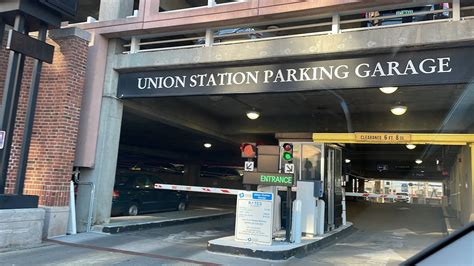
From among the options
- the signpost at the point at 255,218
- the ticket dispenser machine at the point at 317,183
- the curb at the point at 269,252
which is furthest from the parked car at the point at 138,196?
the curb at the point at 269,252

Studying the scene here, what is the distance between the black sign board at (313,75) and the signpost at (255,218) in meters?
2.29

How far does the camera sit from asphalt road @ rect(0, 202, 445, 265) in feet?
24.9

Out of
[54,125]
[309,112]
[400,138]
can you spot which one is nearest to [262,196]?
[400,138]

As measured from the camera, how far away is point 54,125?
987cm

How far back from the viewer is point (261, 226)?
8867 millimetres

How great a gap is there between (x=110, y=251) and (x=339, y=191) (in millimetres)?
7120

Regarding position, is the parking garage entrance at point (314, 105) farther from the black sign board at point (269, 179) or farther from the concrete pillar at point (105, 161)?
the black sign board at point (269, 179)

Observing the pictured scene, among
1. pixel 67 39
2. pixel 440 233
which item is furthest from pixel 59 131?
pixel 440 233

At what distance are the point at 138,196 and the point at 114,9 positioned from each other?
6.14 m

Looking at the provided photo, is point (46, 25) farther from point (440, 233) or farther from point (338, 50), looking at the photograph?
point (440, 233)

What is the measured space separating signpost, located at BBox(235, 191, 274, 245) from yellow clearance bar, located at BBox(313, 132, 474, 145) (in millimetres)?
2650

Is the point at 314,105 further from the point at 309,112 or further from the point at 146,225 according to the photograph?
the point at 146,225

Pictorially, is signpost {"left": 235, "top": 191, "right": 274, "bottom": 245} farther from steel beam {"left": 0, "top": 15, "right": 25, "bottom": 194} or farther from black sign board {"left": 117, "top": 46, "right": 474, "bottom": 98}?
steel beam {"left": 0, "top": 15, "right": 25, "bottom": 194}

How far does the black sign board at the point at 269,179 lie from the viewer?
890 centimetres
